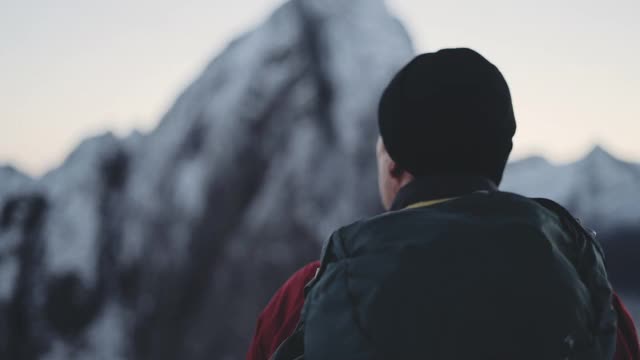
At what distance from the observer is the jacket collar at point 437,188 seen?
874 mm

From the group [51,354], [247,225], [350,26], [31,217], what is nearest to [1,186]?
[31,217]

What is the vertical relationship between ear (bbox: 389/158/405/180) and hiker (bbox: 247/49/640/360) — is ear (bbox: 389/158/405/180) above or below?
above

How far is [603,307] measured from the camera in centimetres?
→ 83

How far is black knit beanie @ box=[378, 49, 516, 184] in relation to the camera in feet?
2.95

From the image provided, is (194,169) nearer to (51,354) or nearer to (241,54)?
(241,54)

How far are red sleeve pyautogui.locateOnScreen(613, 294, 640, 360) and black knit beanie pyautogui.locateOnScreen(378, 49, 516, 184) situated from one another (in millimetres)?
268

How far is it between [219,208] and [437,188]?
4181mm

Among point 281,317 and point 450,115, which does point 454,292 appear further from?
point 281,317

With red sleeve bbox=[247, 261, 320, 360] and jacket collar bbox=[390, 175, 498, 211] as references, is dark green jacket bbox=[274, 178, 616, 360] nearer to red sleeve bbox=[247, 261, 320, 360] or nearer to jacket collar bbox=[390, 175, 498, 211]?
jacket collar bbox=[390, 175, 498, 211]

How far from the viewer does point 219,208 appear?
4980 millimetres

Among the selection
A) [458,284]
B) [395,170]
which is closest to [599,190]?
[395,170]

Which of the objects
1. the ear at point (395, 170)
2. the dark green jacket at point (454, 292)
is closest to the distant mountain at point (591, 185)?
the ear at point (395, 170)

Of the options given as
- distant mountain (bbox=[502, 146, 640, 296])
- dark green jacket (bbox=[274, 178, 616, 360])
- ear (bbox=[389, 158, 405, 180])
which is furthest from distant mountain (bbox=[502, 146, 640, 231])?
dark green jacket (bbox=[274, 178, 616, 360])

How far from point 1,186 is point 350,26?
8.82ft
